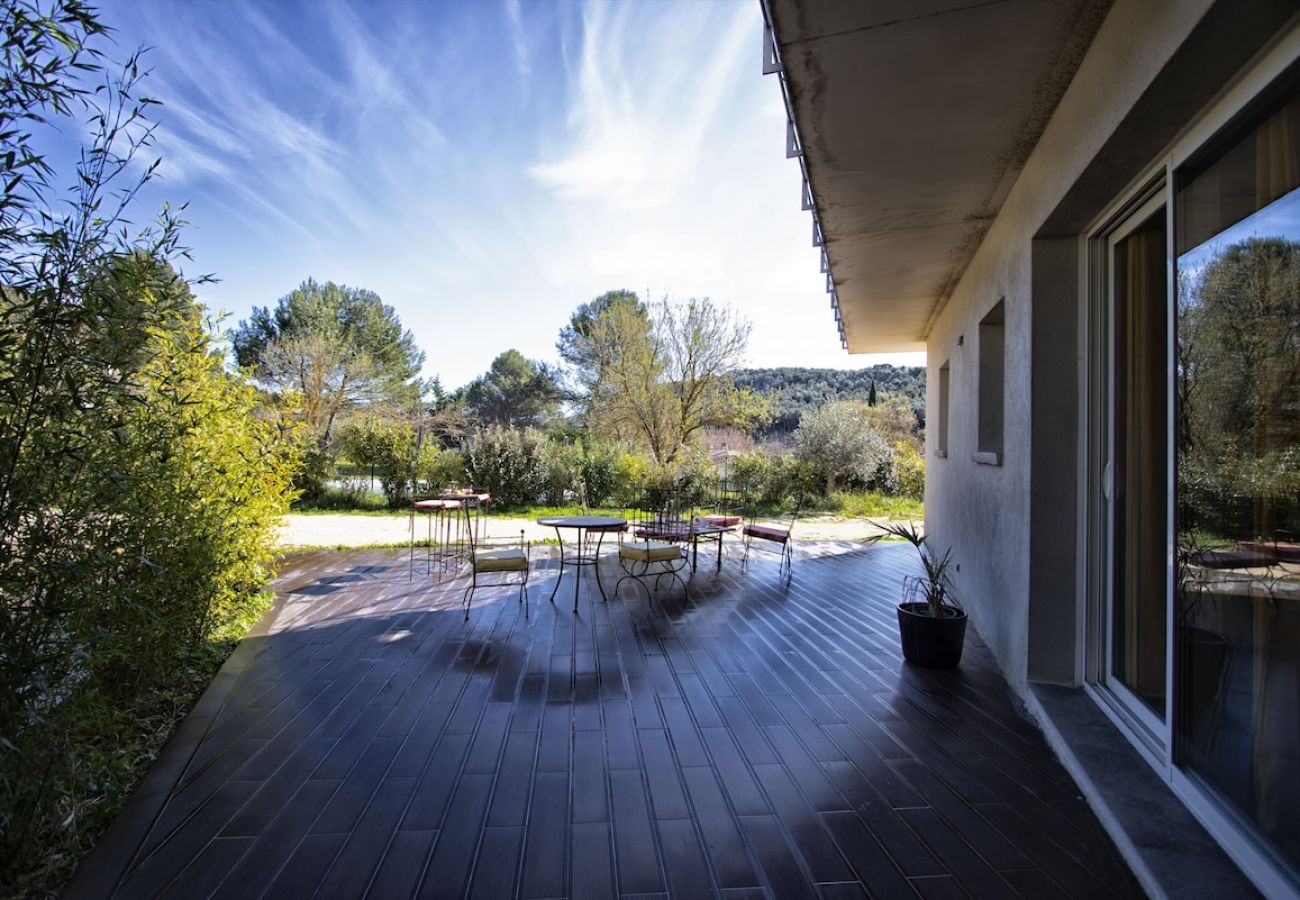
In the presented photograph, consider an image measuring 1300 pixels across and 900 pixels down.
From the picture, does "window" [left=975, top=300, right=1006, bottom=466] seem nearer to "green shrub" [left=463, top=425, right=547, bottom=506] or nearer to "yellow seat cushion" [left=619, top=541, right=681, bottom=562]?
"yellow seat cushion" [left=619, top=541, right=681, bottom=562]

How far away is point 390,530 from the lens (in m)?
9.30

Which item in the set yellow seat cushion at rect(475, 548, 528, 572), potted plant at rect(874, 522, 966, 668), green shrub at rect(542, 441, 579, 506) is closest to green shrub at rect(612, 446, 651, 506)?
green shrub at rect(542, 441, 579, 506)

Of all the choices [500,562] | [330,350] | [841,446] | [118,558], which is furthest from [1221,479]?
[330,350]

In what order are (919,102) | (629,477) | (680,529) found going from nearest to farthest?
(919,102)
(680,529)
(629,477)

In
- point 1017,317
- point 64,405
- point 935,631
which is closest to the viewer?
point 64,405

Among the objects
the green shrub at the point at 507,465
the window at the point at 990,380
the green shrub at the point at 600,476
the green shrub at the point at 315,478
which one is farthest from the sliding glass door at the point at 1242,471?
the green shrub at the point at 315,478

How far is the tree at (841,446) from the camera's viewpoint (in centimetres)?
1309

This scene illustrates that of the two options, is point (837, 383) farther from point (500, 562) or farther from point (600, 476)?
point (500, 562)

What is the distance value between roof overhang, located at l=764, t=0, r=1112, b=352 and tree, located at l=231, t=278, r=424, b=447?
1371 centimetres

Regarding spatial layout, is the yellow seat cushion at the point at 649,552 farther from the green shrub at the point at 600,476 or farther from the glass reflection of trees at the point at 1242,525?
the green shrub at the point at 600,476

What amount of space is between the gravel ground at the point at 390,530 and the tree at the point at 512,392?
12.5 meters

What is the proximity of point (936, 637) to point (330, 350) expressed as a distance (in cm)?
1636

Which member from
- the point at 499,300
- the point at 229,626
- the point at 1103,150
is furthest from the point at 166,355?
the point at 499,300

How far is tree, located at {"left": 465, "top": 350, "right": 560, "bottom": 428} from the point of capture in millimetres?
23266
